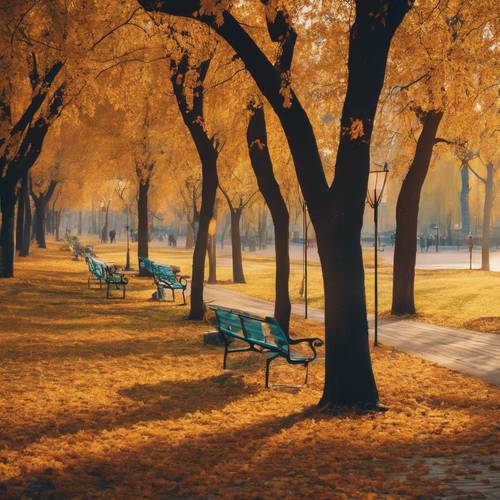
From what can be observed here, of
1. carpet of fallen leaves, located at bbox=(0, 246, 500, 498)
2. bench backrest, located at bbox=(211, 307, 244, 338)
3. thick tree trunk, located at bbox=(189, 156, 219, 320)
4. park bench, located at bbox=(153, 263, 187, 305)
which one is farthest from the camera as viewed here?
park bench, located at bbox=(153, 263, 187, 305)

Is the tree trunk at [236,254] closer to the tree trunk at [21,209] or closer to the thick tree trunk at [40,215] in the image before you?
the tree trunk at [21,209]

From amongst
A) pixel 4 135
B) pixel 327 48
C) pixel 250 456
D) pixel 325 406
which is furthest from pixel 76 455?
pixel 4 135

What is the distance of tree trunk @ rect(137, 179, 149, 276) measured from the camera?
29500mm

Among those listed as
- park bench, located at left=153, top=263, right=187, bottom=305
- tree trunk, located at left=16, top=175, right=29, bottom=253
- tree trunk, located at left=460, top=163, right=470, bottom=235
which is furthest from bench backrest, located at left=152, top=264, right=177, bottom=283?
tree trunk, located at left=460, top=163, right=470, bottom=235

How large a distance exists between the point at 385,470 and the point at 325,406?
94.8 inches

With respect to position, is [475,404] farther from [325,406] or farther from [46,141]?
[46,141]

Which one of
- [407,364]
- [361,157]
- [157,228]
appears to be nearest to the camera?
[361,157]

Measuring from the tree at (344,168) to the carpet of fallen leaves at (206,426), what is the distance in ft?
2.02

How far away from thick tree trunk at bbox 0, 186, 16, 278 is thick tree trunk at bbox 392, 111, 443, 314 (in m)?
12.0

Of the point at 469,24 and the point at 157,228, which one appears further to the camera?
the point at 157,228

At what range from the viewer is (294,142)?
8070 mm

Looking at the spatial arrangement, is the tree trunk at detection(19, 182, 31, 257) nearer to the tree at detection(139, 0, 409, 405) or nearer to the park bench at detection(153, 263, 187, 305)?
the park bench at detection(153, 263, 187, 305)

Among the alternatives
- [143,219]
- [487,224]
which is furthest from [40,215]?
[487,224]

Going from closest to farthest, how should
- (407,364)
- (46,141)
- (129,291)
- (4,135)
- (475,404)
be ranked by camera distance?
(475,404) → (407,364) → (4,135) → (129,291) → (46,141)
